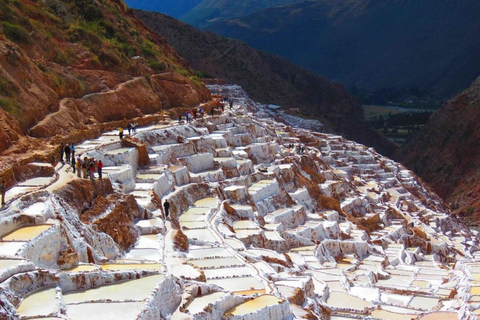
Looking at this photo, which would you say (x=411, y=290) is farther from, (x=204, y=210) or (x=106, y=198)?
(x=106, y=198)

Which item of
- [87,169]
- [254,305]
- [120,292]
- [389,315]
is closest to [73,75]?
[87,169]

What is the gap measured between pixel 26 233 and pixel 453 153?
7541 centimetres

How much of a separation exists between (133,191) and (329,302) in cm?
839

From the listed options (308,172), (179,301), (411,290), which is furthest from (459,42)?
(179,301)

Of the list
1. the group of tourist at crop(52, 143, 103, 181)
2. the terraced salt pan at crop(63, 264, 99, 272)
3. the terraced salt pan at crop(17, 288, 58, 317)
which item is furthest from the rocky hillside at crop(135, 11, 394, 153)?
the terraced salt pan at crop(17, 288, 58, 317)

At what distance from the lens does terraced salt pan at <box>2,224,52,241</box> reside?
1691 cm

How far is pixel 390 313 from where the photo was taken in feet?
80.9

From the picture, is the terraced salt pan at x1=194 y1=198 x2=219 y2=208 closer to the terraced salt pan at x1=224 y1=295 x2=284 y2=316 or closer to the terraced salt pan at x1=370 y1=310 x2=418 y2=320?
the terraced salt pan at x1=370 y1=310 x2=418 y2=320

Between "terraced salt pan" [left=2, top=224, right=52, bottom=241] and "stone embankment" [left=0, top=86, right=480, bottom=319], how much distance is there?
0.22ft

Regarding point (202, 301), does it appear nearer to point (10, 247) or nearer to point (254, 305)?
point (254, 305)

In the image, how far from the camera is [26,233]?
17328mm

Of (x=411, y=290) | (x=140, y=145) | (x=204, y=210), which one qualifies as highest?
(x=140, y=145)

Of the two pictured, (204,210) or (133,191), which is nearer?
(133,191)

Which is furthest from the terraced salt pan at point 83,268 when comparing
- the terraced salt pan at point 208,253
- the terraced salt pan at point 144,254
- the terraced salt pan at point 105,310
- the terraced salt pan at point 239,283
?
the terraced salt pan at point 208,253
